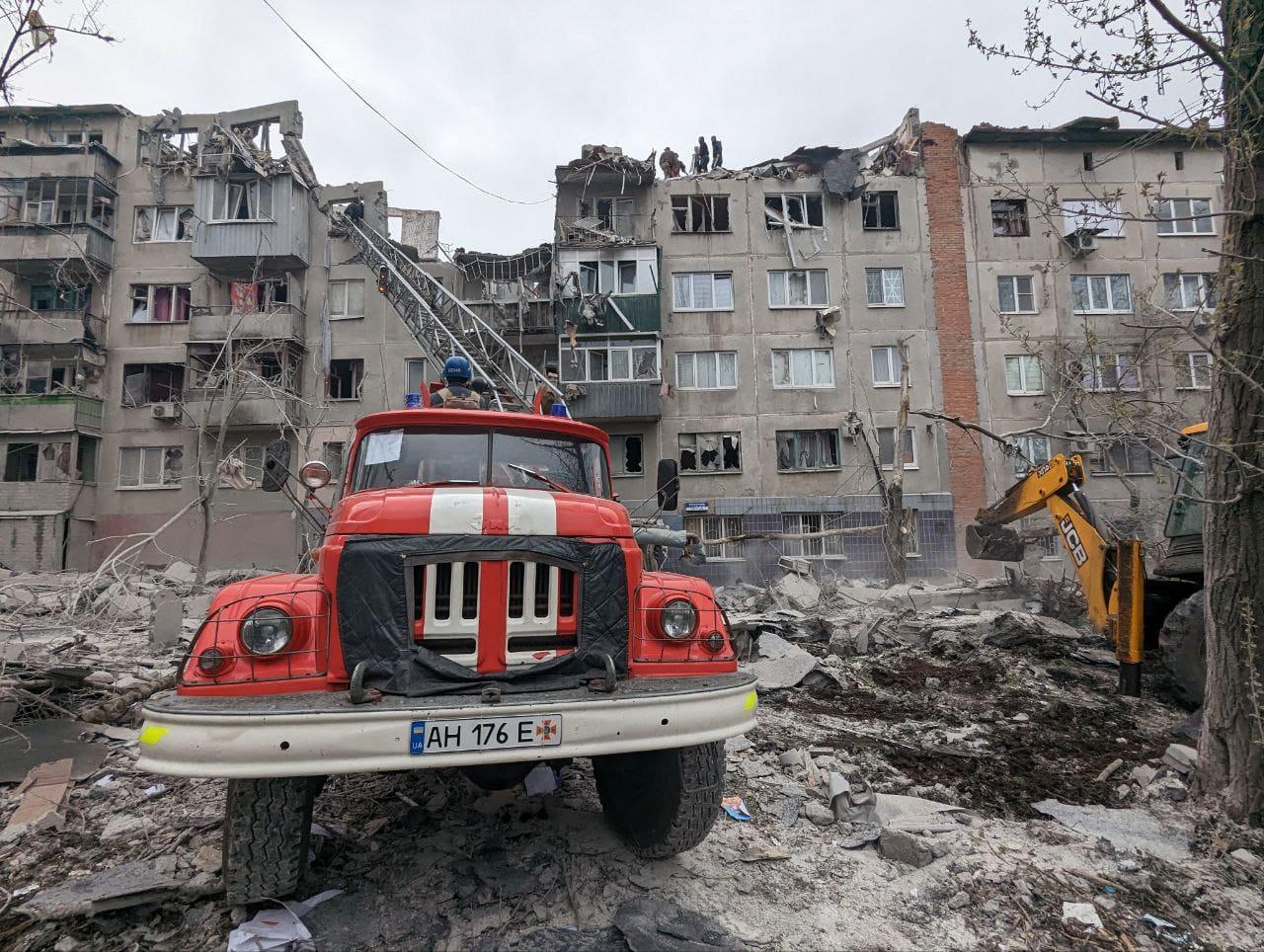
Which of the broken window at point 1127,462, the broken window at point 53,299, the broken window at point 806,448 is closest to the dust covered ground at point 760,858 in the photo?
the broken window at point 806,448

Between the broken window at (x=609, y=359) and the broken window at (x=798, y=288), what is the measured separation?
17.3ft

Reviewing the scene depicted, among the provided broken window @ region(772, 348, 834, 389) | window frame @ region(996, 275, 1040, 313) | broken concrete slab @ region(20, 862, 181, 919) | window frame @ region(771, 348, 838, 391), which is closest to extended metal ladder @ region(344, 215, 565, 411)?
window frame @ region(771, 348, 838, 391)

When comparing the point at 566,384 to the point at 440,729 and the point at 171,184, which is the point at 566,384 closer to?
the point at 171,184

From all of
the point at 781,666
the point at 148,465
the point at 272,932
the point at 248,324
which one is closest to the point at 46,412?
the point at 148,465

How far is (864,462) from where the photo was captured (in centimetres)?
Result: 2412

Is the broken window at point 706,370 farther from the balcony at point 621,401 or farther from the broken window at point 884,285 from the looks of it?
the broken window at point 884,285

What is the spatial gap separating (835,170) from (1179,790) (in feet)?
83.9

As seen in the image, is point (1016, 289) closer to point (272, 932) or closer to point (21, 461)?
point (272, 932)

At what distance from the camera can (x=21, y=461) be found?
24.9m

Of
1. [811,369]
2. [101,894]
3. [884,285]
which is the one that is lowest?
[101,894]

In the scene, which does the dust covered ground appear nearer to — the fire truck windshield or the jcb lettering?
the jcb lettering

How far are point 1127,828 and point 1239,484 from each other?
227 cm

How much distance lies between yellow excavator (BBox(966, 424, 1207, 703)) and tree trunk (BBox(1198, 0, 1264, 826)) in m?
1.92

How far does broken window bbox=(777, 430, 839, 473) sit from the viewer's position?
24.5 m
